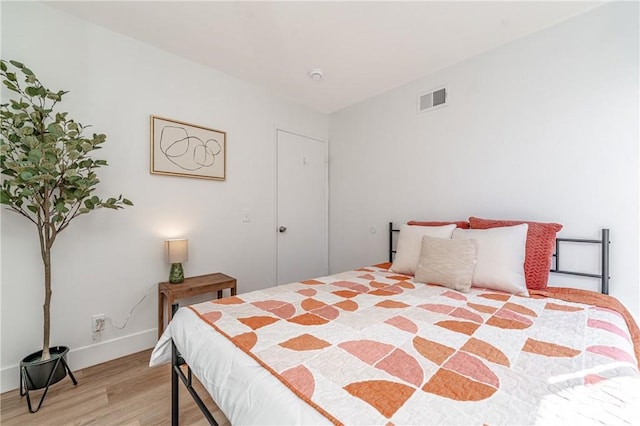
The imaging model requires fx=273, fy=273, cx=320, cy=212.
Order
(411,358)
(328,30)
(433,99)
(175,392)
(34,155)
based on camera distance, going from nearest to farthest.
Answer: (411,358), (175,392), (34,155), (328,30), (433,99)

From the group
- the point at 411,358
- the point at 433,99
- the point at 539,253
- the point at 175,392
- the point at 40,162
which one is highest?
the point at 433,99

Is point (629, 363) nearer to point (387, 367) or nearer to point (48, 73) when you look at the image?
point (387, 367)

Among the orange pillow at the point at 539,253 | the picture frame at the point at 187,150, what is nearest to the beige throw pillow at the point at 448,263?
the orange pillow at the point at 539,253

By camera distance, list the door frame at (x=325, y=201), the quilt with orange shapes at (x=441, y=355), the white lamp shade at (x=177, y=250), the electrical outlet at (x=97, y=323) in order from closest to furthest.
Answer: the quilt with orange shapes at (x=441, y=355), the electrical outlet at (x=97, y=323), the white lamp shade at (x=177, y=250), the door frame at (x=325, y=201)

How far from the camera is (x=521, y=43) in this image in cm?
216

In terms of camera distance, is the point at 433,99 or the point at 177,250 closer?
the point at 177,250

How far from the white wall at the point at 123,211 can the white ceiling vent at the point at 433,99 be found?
177 cm

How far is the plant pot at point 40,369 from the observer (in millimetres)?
1653

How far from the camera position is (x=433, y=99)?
2.68m

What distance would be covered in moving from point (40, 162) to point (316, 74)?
2.22 m

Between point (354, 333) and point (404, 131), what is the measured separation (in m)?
2.39

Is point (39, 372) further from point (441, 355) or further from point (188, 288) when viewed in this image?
point (441, 355)

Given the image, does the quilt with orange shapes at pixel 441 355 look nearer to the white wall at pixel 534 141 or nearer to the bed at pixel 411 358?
the bed at pixel 411 358

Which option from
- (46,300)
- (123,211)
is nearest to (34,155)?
(123,211)
